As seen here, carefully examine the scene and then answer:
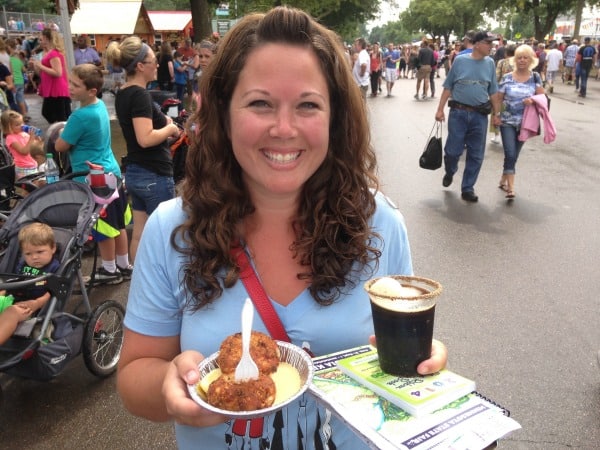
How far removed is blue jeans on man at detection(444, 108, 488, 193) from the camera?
732cm

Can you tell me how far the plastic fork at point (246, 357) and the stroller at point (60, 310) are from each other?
7.05ft

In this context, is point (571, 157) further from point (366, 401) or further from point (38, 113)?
point (38, 113)

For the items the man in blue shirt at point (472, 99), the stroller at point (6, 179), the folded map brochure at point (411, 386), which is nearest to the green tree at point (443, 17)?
the man in blue shirt at point (472, 99)

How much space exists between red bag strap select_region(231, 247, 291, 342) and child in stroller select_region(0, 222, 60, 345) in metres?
2.08

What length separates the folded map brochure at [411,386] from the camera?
120cm

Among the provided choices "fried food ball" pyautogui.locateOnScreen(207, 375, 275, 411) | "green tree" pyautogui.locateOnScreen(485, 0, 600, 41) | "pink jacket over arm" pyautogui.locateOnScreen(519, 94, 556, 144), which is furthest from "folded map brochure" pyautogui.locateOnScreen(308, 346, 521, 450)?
"green tree" pyautogui.locateOnScreen(485, 0, 600, 41)

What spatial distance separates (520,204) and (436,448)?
275 inches

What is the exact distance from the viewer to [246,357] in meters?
1.26

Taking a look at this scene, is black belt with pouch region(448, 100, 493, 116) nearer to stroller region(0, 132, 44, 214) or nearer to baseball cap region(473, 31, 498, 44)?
baseball cap region(473, 31, 498, 44)

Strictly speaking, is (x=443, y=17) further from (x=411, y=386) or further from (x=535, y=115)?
(x=411, y=386)

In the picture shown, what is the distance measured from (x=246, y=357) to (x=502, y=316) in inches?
144

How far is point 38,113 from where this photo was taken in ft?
50.7

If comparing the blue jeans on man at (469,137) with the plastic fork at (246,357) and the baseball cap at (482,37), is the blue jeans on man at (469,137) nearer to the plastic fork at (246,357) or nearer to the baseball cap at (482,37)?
the baseball cap at (482,37)

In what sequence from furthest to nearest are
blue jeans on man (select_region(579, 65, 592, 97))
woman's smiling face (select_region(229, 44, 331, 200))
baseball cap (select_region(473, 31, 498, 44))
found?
1. blue jeans on man (select_region(579, 65, 592, 97))
2. baseball cap (select_region(473, 31, 498, 44))
3. woman's smiling face (select_region(229, 44, 331, 200))
